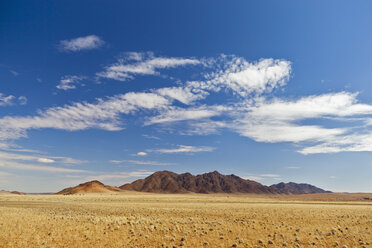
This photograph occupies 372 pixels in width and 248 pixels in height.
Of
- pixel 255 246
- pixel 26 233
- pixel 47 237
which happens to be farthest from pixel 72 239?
pixel 255 246

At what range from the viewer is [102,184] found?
17950 centimetres

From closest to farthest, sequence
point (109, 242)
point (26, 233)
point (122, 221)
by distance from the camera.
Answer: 1. point (109, 242)
2. point (26, 233)
3. point (122, 221)

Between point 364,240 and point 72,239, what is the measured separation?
2045 cm

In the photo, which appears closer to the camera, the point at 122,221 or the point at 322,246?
the point at 322,246

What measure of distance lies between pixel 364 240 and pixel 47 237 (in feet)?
73.4

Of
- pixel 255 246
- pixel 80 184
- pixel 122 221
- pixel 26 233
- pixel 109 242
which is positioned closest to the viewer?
pixel 255 246

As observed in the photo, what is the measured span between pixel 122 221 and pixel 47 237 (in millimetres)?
6394

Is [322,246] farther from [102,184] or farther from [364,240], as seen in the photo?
[102,184]

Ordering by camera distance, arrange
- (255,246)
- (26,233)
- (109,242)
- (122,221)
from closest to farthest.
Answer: (255,246) < (109,242) < (26,233) < (122,221)

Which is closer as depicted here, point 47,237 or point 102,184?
point 47,237

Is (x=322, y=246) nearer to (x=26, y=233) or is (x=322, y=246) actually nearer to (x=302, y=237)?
(x=302, y=237)

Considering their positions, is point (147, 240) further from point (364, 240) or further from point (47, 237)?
point (364, 240)

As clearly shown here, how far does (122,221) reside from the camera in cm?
2277

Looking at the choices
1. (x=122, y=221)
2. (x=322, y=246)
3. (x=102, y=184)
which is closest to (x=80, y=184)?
(x=102, y=184)
